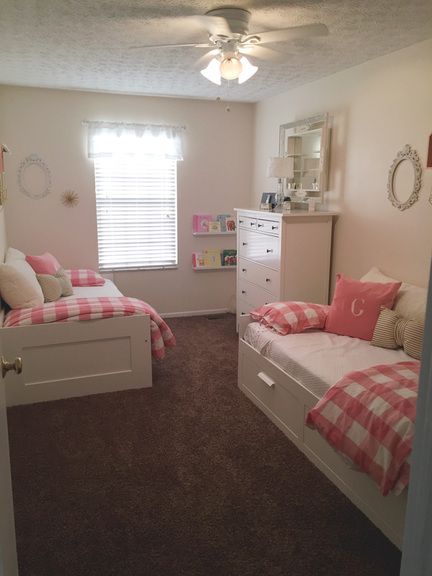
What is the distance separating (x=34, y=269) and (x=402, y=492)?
331cm

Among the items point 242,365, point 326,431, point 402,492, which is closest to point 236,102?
point 242,365

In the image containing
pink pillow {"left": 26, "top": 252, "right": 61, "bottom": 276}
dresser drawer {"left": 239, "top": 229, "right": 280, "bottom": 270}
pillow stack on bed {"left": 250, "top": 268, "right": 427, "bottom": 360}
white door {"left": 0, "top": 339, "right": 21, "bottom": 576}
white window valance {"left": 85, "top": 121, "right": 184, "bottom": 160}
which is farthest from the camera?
white window valance {"left": 85, "top": 121, "right": 184, "bottom": 160}

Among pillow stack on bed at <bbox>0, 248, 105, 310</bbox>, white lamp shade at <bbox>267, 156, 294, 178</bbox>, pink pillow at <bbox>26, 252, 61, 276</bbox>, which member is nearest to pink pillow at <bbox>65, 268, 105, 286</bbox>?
pillow stack on bed at <bbox>0, 248, 105, 310</bbox>

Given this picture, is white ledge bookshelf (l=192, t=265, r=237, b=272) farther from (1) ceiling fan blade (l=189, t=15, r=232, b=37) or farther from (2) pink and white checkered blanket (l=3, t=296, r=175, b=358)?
(1) ceiling fan blade (l=189, t=15, r=232, b=37)

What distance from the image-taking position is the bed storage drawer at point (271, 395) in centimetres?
265

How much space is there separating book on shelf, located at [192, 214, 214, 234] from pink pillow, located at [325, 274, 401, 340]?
239 cm

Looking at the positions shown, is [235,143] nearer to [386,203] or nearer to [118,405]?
[386,203]

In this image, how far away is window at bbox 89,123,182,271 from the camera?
4809mm

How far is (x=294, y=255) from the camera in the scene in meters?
3.82

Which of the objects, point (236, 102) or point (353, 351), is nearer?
point (353, 351)

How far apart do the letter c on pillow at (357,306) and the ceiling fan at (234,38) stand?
62.1 inches

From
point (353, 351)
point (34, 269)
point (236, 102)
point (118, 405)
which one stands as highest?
point (236, 102)

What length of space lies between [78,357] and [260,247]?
184 cm

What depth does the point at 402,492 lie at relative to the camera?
1.82 metres
